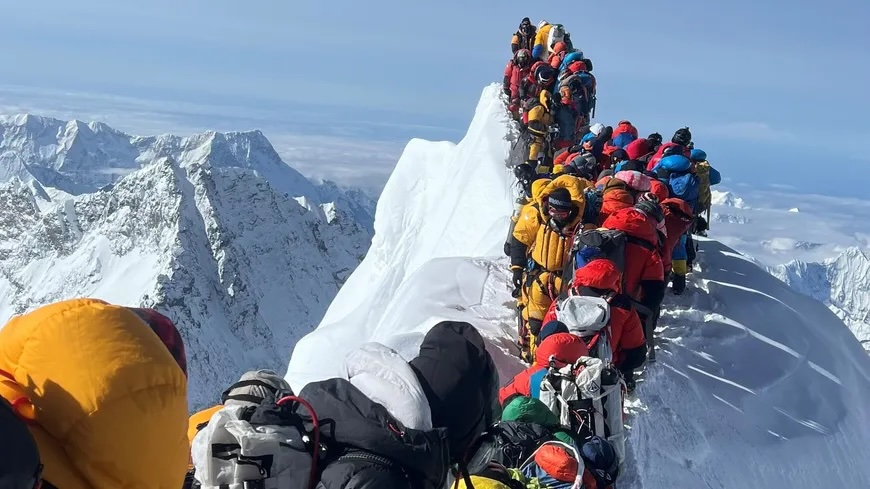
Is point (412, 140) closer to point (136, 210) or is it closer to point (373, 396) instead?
point (373, 396)

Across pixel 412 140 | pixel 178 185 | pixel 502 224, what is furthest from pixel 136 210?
pixel 502 224

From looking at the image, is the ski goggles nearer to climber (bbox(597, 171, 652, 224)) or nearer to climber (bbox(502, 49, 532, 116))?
climber (bbox(597, 171, 652, 224))

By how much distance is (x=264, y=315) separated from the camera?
626ft

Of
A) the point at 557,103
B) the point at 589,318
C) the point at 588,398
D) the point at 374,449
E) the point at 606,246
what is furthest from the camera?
the point at 557,103

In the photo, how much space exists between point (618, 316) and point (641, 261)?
796 millimetres

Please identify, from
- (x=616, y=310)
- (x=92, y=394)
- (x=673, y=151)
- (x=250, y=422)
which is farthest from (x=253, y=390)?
(x=673, y=151)

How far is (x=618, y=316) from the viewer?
20.2 ft

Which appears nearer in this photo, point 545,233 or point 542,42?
point 545,233

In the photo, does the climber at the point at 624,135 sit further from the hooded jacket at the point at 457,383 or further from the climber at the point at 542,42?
the hooded jacket at the point at 457,383

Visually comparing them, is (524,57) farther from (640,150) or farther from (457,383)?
(457,383)

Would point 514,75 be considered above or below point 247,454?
above

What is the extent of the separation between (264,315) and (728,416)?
191 meters

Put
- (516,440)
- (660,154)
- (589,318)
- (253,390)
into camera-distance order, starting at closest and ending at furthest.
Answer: (253,390) → (516,440) → (589,318) → (660,154)

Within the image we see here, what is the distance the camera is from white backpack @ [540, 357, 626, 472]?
16.5 ft
